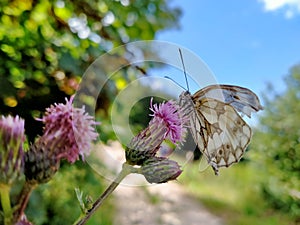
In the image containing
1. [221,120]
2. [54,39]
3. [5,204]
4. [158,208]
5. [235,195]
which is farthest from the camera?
[235,195]

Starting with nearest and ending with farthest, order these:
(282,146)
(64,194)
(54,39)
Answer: (54,39) → (64,194) → (282,146)

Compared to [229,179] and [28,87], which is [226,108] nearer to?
[28,87]

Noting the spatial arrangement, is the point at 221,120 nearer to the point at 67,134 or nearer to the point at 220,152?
the point at 220,152

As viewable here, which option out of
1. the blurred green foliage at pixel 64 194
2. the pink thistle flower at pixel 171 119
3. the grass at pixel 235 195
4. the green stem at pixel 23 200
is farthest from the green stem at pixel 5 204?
the grass at pixel 235 195

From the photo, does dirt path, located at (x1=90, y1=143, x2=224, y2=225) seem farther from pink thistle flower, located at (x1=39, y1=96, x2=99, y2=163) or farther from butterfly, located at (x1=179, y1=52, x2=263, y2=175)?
pink thistle flower, located at (x1=39, y1=96, x2=99, y2=163)

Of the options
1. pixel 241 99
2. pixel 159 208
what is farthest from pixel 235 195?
pixel 241 99

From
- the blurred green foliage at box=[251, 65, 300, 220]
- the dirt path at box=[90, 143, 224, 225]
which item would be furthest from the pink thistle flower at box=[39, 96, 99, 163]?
the blurred green foliage at box=[251, 65, 300, 220]

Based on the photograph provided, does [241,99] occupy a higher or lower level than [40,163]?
higher
